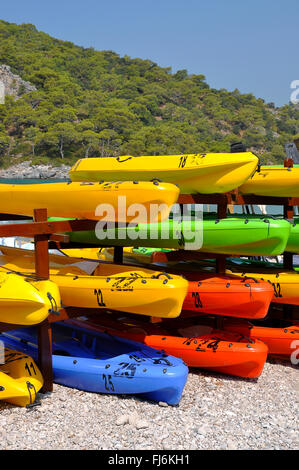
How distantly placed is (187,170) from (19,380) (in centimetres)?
252

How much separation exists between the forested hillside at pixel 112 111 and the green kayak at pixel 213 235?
64560 mm

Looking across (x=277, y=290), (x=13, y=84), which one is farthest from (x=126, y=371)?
(x=13, y=84)

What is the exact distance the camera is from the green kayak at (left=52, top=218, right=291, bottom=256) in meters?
4.38

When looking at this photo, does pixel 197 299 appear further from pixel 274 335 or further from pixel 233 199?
pixel 233 199

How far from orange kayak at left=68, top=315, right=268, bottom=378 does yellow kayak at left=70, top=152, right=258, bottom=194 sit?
1492 mm

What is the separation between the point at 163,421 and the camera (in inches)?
140

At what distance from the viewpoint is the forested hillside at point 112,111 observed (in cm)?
7106

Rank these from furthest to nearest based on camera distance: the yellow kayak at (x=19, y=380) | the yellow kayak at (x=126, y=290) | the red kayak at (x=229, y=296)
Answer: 1. the red kayak at (x=229, y=296)
2. the yellow kayak at (x=126, y=290)
3. the yellow kayak at (x=19, y=380)

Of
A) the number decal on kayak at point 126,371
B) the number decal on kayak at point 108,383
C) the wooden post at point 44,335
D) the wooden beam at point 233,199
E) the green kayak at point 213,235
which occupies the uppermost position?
the wooden beam at point 233,199

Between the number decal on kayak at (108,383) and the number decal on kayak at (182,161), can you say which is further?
the number decal on kayak at (182,161)
